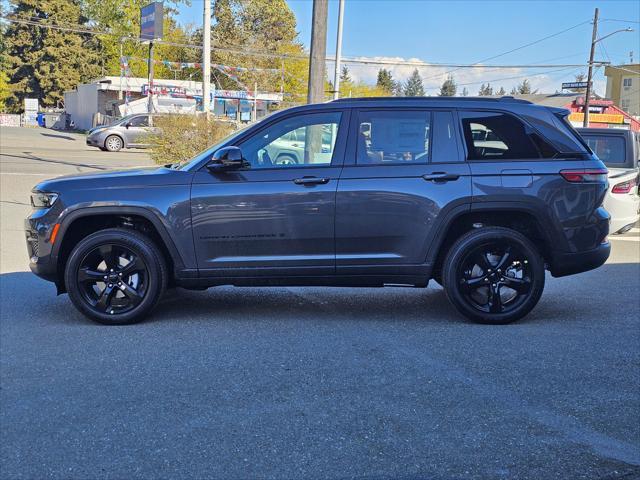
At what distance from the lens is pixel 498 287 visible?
6.15 m

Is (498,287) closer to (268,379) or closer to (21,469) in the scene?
(268,379)

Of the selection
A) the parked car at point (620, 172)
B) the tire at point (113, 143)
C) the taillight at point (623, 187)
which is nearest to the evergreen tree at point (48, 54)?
the tire at point (113, 143)

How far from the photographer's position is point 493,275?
20.1ft

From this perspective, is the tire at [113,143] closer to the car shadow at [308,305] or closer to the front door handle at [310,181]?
the car shadow at [308,305]

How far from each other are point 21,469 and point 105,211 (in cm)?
280

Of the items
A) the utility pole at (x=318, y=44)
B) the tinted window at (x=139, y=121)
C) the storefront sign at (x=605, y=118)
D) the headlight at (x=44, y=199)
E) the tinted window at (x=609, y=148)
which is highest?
the storefront sign at (x=605, y=118)

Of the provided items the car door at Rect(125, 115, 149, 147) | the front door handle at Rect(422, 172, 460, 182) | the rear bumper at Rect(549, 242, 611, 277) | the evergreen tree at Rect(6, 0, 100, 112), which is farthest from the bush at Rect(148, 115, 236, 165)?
the evergreen tree at Rect(6, 0, 100, 112)

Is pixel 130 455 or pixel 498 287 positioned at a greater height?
pixel 498 287

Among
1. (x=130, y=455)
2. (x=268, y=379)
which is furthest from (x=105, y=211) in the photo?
(x=130, y=455)

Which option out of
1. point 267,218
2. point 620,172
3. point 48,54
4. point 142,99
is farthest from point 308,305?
point 48,54

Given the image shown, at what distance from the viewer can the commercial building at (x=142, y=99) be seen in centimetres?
5391

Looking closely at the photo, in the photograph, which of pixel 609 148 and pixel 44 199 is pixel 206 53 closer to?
pixel 609 148

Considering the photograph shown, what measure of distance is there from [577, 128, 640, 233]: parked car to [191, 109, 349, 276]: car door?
240 inches

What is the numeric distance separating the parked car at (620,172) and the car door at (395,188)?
17.5 feet
